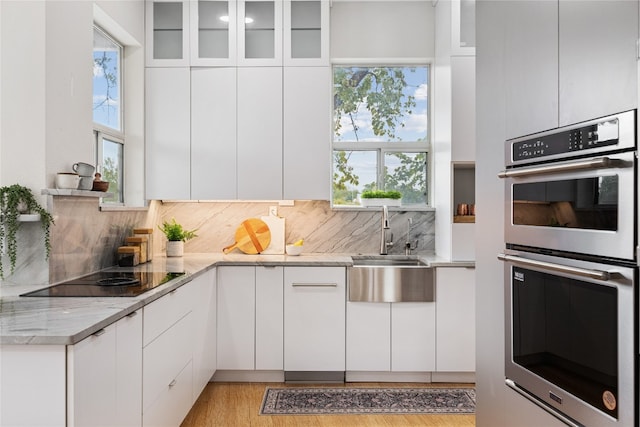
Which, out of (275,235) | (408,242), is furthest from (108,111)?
(408,242)

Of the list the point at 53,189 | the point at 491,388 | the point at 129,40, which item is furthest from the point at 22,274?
the point at 491,388

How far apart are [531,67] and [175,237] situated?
2.88 m

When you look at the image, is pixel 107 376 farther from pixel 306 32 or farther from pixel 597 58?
pixel 306 32

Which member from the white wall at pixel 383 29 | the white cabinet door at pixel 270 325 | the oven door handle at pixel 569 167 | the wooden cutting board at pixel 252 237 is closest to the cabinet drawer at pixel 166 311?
the white cabinet door at pixel 270 325

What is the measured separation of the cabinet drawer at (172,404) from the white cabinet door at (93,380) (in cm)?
39

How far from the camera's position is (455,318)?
3256 millimetres

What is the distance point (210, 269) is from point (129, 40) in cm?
178

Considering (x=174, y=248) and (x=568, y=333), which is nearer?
(x=568, y=333)

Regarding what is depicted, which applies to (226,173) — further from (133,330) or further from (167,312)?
(133,330)

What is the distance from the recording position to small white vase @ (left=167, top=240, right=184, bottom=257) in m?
3.62

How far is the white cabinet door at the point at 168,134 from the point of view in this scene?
3588 mm

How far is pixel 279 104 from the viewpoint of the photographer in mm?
3578

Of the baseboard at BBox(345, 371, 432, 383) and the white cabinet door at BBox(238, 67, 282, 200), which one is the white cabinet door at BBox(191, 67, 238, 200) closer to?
the white cabinet door at BBox(238, 67, 282, 200)

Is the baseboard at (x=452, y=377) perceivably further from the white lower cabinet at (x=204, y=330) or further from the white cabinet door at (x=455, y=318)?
the white lower cabinet at (x=204, y=330)
